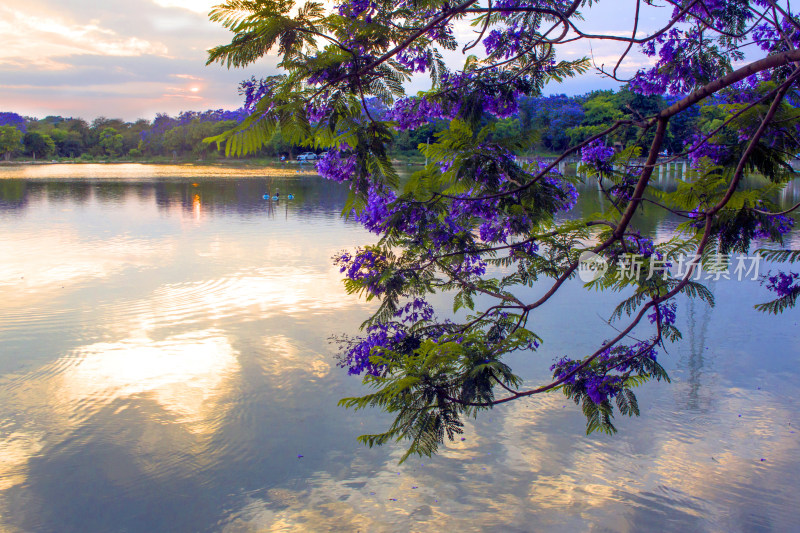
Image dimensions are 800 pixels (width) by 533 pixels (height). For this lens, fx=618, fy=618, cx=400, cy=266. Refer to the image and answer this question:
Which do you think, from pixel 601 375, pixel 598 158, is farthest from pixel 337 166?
pixel 601 375

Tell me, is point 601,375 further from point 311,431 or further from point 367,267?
point 311,431

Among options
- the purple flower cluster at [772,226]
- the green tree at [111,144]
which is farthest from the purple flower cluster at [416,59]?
the green tree at [111,144]

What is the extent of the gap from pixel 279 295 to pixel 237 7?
7.65 meters

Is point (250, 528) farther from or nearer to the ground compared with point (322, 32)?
nearer to the ground

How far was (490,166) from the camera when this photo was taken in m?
3.46

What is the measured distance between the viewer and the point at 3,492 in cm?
455

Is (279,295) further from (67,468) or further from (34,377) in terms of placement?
(67,468)

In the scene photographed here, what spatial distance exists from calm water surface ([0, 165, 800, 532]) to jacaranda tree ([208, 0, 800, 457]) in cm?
108

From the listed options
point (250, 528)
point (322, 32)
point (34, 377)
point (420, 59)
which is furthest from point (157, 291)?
point (322, 32)

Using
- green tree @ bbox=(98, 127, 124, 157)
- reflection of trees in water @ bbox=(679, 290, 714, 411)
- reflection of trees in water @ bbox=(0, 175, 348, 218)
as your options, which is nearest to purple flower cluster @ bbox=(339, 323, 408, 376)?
reflection of trees in water @ bbox=(679, 290, 714, 411)

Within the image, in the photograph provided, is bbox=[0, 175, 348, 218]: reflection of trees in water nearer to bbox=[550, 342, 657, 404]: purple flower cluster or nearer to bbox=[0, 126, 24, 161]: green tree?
bbox=[550, 342, 657, 404]: purple flower cluster

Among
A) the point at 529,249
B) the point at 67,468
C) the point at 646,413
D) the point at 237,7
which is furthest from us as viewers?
the point at 646,413

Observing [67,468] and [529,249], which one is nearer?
[529,249]

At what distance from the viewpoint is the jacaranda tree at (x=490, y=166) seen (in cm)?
263
